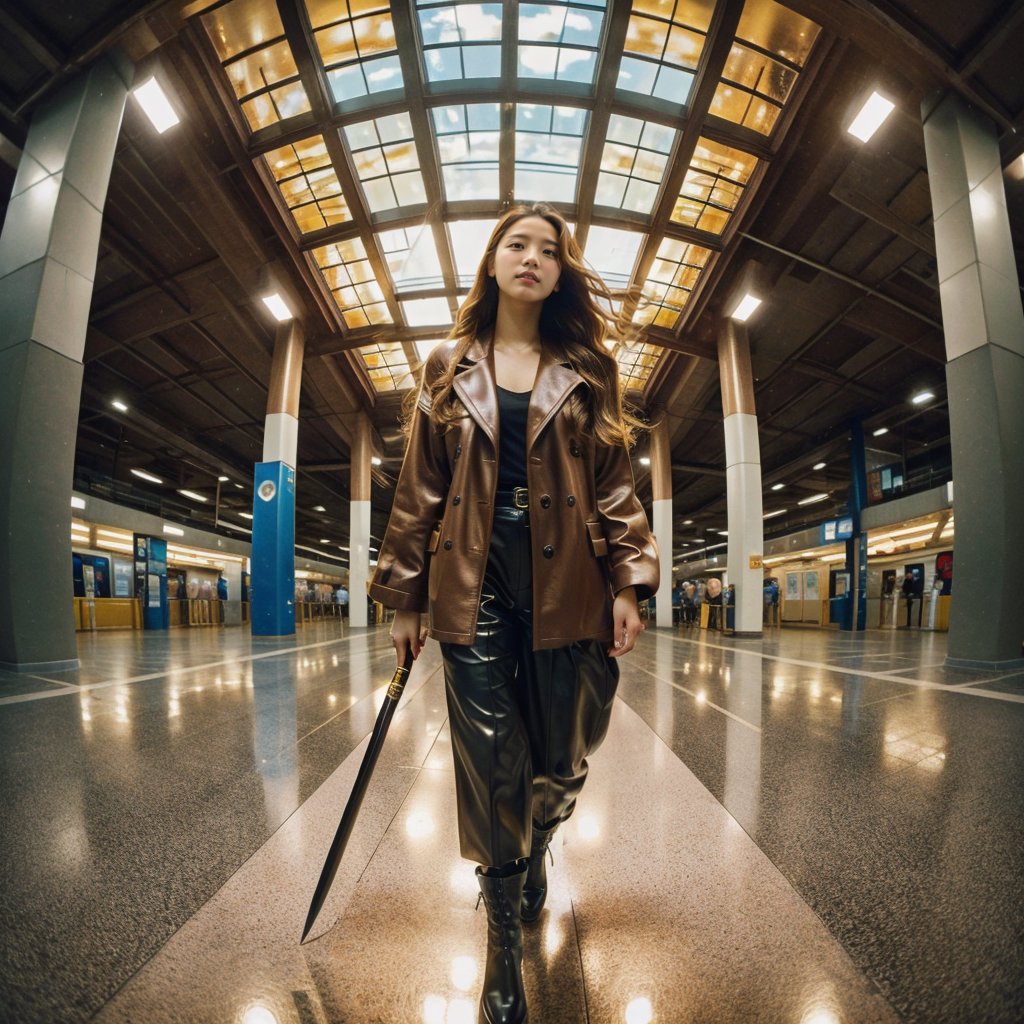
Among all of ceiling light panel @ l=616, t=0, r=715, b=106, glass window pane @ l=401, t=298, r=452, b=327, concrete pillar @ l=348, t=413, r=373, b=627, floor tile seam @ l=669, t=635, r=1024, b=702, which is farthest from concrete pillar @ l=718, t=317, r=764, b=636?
concrete pillar @ l=348, t=413, r=373, b=627

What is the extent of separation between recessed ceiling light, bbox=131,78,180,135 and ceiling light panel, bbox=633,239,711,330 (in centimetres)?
901

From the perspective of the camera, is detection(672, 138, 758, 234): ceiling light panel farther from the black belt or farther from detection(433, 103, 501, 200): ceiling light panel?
the black belt

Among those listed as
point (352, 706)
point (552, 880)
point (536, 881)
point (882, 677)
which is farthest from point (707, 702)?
point (536, 881)

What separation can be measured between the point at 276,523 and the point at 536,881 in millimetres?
12553

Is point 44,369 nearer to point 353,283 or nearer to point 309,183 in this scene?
point 309,183

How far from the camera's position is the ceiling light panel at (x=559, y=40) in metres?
8.53

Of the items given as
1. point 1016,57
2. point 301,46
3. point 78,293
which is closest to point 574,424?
point 78,293

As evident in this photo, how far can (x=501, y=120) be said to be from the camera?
10078 mm

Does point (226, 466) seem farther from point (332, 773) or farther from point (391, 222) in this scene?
point (332, 773)

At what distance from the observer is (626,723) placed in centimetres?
362

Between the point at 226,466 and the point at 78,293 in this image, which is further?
the point at 226,466

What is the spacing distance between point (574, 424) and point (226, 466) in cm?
2635

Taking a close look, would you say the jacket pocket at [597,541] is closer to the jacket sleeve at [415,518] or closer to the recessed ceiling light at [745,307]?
the jacket sleeve at [415,518]

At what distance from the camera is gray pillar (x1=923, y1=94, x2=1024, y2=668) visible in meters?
5.81
